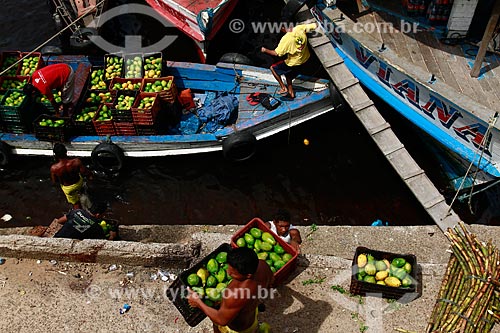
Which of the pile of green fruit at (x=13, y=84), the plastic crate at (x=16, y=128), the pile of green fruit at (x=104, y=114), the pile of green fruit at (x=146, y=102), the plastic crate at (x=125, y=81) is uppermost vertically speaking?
the plastic crate at (x=125, y=81)

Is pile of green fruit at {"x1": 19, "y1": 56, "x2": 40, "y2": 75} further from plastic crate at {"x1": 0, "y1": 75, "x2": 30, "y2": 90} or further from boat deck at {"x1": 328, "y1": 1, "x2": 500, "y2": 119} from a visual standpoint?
boat deck at {"x1": 328, "y1": 1, "x2": 500, "y2": 119}

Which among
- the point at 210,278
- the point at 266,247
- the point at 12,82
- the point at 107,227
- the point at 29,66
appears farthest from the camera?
the point at 29,66

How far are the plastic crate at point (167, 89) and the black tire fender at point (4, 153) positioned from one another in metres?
3.03

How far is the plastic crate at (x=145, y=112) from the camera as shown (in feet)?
30.4

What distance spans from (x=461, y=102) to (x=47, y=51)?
9.24 m

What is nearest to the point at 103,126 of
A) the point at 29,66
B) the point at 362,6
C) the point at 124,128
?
the point at 124,128

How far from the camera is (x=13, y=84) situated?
1025cm

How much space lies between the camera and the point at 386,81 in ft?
29.2

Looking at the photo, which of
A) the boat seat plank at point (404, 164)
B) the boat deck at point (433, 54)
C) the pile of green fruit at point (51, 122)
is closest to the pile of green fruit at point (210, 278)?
the boat seat plank at point (404, 164)

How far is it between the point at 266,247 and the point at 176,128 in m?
4.72

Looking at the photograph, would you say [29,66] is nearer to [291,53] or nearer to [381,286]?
[291,53]

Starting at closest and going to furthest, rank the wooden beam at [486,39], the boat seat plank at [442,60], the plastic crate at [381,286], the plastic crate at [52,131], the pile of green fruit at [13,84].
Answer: the plastic crate at [381,286] < the wooden beam at [486,39] < the boat seat plank at [442,60] < the plastic crate at [52,131] < the pile of green fruit at [13,84]

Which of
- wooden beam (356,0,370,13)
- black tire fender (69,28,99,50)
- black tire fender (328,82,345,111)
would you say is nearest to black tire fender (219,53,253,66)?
black tire fender (328,82,345,111)

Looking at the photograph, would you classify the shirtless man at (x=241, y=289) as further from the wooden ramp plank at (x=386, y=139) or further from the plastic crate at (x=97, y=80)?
the plastic crate at (x=97, y=80)
